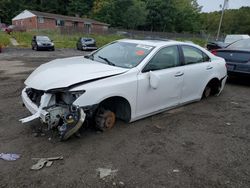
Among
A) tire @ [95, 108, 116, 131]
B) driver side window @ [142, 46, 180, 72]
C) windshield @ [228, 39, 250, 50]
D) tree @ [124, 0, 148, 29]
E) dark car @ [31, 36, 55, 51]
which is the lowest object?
dark car @ [31, 36, 55, 51]

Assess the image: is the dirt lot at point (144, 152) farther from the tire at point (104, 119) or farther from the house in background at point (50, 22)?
the house in background at point (50, 22)

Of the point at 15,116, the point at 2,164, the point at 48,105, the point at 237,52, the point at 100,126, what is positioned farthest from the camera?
the point at 237,52

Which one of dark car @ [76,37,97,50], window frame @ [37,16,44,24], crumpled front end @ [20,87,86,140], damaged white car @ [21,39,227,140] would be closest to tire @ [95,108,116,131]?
damaged white car @ [21,39,227,140]

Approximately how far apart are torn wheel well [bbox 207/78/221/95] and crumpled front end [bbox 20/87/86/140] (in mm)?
3672

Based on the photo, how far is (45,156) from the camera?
3.07 m

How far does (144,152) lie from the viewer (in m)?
3.28

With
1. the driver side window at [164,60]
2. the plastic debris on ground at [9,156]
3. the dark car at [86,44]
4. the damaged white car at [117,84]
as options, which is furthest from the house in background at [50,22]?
the plastic debris on ground at [9,156]

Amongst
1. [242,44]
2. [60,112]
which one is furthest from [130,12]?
[60,112]

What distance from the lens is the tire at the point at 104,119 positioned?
12.0 feet

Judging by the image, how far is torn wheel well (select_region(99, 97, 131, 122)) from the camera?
12.3 ft

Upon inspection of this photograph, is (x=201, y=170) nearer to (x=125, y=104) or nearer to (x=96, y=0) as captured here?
(x=125, y=104)

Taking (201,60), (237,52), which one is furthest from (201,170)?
(237,52)

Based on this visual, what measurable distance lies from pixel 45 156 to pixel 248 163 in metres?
2.78

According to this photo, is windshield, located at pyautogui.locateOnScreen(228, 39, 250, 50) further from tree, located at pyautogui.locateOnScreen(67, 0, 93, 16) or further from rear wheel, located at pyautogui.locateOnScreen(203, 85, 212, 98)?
tree, located at pyautogui.locateOnScreen(67, 0, 93, 16)
